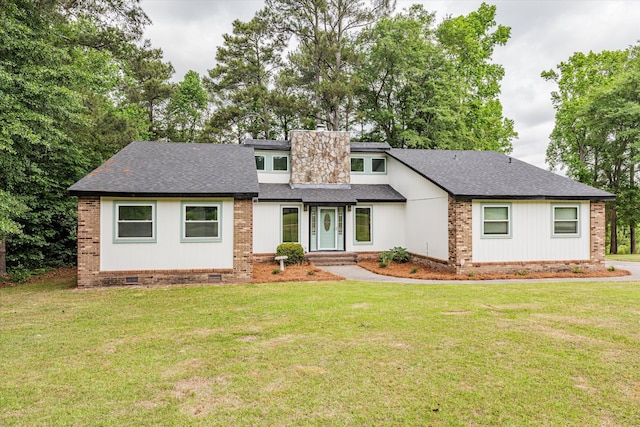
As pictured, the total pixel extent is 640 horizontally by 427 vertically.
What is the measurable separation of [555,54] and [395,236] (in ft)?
76.9

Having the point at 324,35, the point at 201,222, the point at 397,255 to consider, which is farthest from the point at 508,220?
the point at 324,35

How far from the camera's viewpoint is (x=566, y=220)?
13.0m

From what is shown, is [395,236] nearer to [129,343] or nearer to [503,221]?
[503,221]

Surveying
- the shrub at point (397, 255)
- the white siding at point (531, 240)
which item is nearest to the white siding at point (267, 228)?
the shrub at point (397, 255)

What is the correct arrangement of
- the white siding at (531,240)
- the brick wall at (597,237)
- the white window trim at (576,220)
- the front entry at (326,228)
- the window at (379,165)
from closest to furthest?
the white siding at (531,240) < the white window trim at (576,220) < the brick wall at (597,237) < the front entry at (326,228) < the window at (379,165)

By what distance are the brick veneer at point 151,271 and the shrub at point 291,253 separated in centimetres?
328

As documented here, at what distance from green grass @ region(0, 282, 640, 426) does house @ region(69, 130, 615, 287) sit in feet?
9.17

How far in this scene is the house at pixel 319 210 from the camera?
1074 cm

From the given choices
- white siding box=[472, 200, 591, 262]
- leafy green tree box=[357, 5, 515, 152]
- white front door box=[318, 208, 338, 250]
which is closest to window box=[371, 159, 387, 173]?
white front door box=[318, 208, 338, 250]

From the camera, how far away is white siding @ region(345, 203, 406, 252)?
1636 cm

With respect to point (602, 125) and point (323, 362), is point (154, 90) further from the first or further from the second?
point (602, 125)

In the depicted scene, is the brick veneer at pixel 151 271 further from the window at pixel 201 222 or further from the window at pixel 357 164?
the window at pixel 357 164

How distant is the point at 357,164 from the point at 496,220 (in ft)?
24.8

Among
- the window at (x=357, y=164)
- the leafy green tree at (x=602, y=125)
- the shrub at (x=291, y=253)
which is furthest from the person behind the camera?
the leafy green tree at (x=602, y=125)
